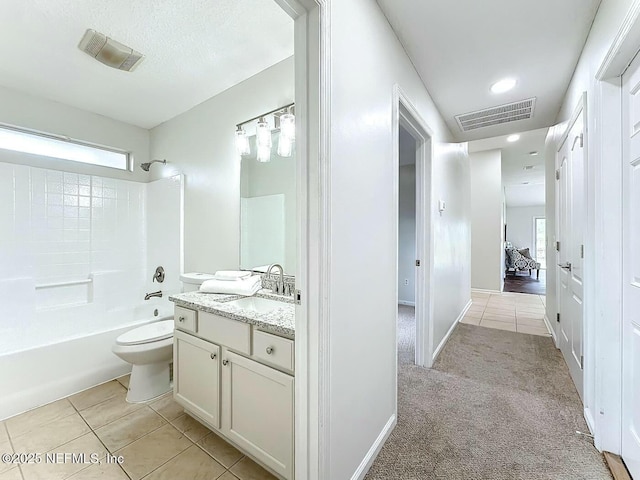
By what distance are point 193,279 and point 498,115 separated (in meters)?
3.32

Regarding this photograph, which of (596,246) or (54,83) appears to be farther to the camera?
(54,83)

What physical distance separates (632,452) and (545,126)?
3.06 meters

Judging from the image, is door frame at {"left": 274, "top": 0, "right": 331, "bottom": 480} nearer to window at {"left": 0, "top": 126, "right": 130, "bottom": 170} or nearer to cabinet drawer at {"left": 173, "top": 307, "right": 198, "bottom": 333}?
cabinet drawer at {"left": 173, "top": 307, "right": 198, "bottom": 333}

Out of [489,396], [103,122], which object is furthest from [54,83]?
[489,396]

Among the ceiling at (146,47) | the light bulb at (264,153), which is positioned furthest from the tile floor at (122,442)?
the ceiling at (146,47)

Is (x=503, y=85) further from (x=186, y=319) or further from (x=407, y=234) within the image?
(x=186, y=319)

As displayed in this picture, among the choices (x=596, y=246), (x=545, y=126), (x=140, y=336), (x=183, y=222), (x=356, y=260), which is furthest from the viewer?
(x=545, y=126)

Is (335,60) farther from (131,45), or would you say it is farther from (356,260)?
(131,45)

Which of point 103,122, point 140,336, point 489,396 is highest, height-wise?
point 103,122

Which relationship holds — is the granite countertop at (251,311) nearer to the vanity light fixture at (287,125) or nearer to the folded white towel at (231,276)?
the folded white towel at (231,276)

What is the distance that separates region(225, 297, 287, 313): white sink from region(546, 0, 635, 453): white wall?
172 cm

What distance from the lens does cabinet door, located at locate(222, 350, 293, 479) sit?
1193mm

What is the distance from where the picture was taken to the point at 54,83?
234 cm

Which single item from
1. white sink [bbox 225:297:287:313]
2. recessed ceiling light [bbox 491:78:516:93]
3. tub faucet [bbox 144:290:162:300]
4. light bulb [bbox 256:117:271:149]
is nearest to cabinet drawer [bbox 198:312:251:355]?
white sink [bbox 225:297:287:313]
